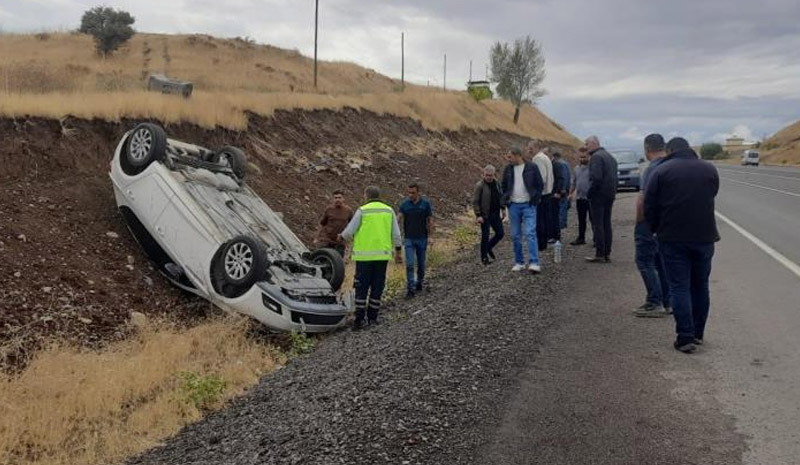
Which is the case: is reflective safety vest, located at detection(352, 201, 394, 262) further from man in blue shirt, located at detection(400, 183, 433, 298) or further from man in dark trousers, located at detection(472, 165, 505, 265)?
man in dark trousers, located at detection(472, 165, 505, 265)

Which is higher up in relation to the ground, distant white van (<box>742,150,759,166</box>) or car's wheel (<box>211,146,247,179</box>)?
distant white van (<box>742,150,759,166</box>)

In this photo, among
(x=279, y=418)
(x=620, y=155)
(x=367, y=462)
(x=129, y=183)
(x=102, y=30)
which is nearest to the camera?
(x=367, y=462)

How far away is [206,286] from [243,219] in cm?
135

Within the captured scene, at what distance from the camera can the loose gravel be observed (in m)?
3.99

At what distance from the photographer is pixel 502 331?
247 inches

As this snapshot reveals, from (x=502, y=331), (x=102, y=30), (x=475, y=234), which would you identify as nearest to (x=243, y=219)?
(x=502, y=331)

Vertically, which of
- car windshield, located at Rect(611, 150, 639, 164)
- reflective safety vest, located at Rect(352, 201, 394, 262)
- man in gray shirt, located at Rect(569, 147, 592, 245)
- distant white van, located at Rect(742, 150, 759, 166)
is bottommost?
reflective safety vest, located at Rect(352, 201, 394, 262)

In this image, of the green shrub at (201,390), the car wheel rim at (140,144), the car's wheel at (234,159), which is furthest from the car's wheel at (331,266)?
the green shrub at (201,390)

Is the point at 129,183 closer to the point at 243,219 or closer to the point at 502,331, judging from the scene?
the point at 243,219

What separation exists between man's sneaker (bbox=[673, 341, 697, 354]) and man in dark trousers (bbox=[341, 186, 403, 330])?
12.4 ft

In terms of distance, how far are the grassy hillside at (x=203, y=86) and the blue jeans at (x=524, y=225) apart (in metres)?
7.61

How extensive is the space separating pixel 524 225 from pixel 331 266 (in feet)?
9.20

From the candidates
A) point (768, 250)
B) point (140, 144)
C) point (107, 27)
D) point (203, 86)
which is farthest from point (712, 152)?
point (140, 144)

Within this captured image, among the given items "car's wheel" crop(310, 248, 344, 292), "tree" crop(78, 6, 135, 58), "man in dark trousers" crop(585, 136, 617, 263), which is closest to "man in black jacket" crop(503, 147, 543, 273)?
"man in dark trousers" crop(585, 136, 617, 263)
